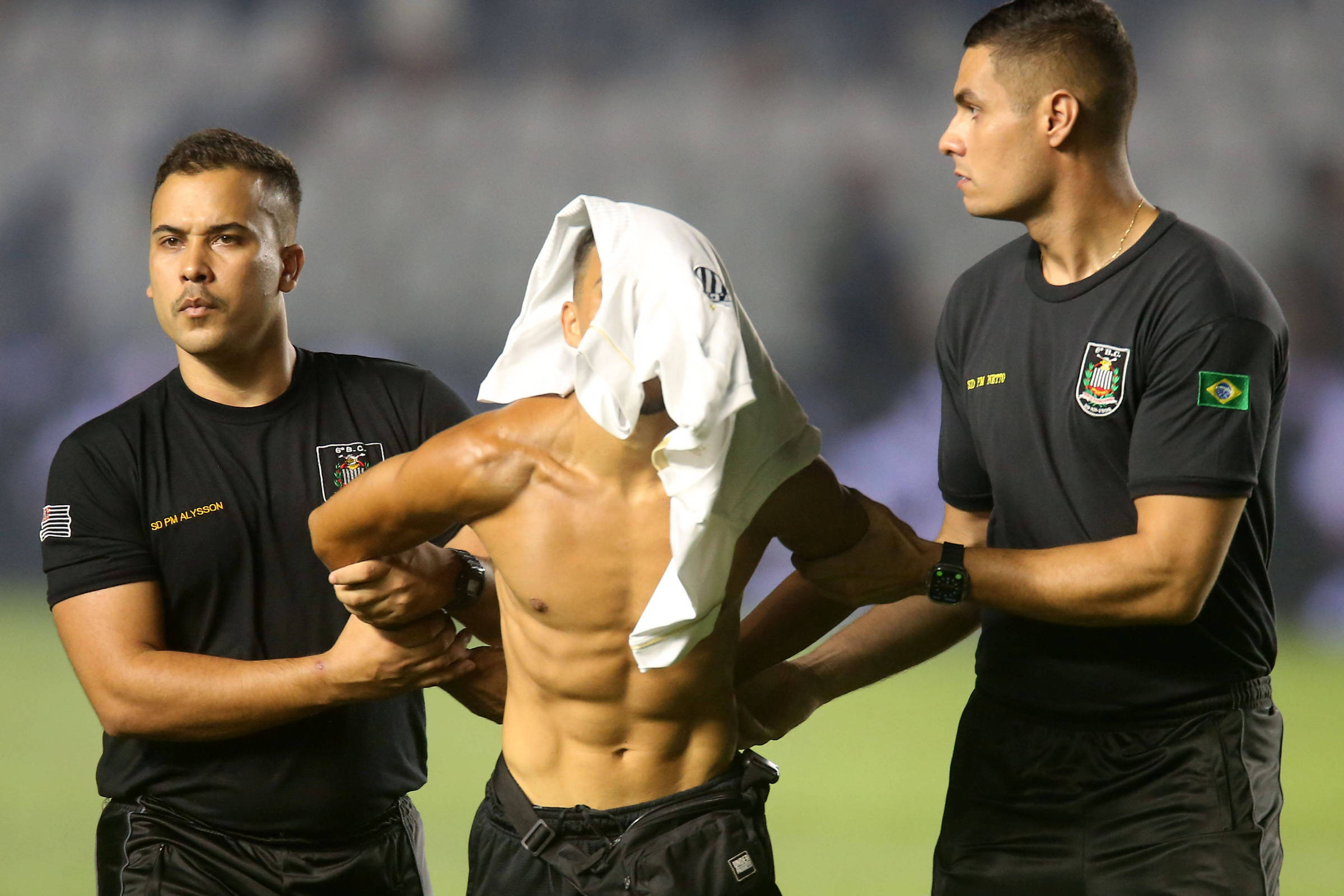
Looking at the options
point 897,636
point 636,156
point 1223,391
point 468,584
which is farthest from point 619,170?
point 1223,391

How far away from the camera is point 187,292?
2398 mm

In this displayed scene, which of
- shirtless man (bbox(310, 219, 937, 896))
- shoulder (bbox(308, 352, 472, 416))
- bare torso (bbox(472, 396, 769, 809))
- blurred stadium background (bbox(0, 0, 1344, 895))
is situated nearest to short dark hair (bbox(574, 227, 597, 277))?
shirtless man (bbox(310, 219, 937, 896))

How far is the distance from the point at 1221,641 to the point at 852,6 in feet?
→ 18.2

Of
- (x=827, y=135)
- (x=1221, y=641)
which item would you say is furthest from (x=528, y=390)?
(x=827, y=135)

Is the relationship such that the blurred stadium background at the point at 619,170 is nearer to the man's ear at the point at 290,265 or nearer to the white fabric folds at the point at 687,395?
the man's ear at the point at 290,265

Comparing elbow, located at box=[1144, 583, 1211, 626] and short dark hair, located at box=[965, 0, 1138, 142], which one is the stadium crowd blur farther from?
elbow, located at box=[1144, 583, 1211, 626]

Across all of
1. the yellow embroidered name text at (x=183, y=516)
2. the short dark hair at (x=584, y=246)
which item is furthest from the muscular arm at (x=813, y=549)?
the yellow embroidered name text at (x=183, y=516)

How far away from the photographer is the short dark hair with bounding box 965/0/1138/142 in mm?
2416

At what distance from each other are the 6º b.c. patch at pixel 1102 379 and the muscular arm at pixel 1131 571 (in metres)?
0.18

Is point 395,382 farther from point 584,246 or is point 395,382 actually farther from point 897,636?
point 897,636

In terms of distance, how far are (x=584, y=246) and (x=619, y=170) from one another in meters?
5.36

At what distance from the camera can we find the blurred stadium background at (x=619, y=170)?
7.12m

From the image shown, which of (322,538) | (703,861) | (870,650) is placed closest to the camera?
(703,861)

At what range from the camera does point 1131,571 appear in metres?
2.19
